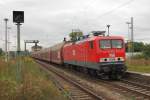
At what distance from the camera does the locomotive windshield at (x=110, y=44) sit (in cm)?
2211

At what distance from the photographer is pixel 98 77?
24234mm

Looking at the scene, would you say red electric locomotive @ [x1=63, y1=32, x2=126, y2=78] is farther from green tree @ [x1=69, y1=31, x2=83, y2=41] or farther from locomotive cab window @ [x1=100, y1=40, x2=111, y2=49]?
green tree @ [x1=69, y1=31, x2=83, y2=41]

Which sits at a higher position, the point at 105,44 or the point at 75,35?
the point at 75,35

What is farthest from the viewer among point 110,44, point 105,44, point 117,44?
point 117,44

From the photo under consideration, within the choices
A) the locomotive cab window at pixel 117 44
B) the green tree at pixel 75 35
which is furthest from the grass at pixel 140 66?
the green tree at pixel 75 35

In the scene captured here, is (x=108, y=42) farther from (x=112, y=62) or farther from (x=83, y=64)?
(x=83, y=64)

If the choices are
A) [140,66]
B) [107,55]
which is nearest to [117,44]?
[107,55]

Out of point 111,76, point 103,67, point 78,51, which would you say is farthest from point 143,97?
point 78,51

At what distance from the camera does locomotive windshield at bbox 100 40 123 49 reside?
22109 mm

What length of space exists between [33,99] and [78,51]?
1842 cm

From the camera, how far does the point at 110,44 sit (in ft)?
73.3

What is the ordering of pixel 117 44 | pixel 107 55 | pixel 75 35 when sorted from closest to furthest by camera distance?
pixel 107 55, pixel 117 44, pixel 75 35

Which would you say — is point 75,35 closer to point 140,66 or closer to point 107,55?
point 140,66

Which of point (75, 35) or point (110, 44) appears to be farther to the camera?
point (75, 35)
